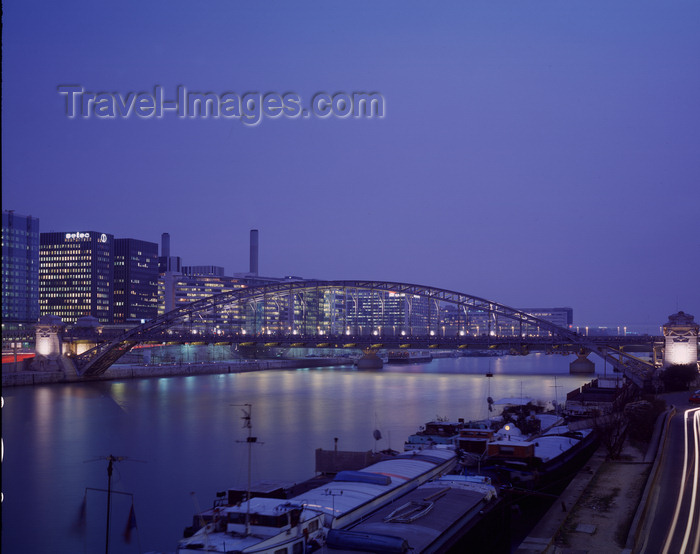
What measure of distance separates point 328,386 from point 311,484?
164ft

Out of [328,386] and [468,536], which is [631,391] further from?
[468,536]

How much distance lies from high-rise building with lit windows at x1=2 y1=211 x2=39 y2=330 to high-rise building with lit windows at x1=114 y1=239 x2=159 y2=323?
29.8 meters

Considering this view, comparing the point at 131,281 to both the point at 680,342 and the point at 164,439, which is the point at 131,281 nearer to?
the point at 680,342

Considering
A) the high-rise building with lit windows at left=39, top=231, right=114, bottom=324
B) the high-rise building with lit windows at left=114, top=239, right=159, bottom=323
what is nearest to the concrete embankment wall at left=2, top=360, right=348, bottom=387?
the high-rise building with lit windows at left=39, top=231, right=114, bottom=324

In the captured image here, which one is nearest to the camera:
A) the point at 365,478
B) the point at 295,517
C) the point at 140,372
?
the point at 295,517

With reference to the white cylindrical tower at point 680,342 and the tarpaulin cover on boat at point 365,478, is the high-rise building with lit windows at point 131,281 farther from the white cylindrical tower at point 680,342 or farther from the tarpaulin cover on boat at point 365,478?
the tarpaulin cover on boat at point 365,478

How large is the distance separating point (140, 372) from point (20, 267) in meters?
69.8

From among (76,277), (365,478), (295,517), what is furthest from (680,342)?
(76,277)

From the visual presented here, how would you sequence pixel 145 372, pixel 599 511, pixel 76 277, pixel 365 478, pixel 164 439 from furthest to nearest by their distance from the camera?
pixel 76 277 → pixel 145 372 → pixel 164 439 → pixel 365 478 → pixel 599 511

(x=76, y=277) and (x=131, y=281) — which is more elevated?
(x=76, y=277)

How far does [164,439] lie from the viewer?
3603cm

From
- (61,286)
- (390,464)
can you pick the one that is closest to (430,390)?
(390,464)

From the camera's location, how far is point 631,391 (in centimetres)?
4728

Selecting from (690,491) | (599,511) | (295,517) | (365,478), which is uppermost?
(295,517)
